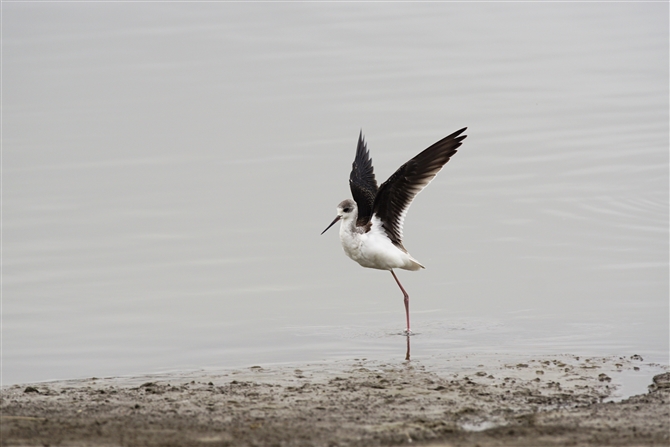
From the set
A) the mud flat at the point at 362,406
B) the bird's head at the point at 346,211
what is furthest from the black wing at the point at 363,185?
the mud flat at the point at 362,406

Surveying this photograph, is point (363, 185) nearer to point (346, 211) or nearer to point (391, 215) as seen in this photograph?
point (346, 211)

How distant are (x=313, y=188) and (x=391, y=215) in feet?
9.43

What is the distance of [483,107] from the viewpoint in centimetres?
1578

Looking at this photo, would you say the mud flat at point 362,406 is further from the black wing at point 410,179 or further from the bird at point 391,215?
the black wing at point 410,179

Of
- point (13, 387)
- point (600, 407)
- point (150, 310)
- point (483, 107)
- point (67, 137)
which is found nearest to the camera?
point (600, 407)

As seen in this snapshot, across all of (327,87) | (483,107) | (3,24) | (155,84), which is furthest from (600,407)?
(3,24)

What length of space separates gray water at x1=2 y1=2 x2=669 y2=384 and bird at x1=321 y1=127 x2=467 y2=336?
459 mm

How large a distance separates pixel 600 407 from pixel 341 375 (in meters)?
1.88

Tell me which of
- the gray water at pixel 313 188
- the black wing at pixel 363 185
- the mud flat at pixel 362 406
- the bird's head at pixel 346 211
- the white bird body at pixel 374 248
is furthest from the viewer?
the black wing at pixel 363 185

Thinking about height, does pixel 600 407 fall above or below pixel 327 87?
below

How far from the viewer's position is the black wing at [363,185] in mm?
10242

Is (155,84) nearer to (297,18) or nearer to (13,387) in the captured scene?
(297,18)

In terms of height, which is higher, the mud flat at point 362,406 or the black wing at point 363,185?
the black wing at point 363,185

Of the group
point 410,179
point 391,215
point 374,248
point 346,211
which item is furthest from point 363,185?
point 410,179
